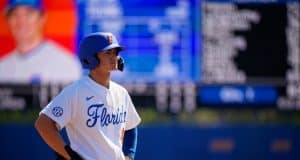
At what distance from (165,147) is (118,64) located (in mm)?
4444

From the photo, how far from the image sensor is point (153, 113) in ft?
27.5

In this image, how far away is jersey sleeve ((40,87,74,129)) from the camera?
383 centimetres

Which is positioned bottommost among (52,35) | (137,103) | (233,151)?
(233,151)

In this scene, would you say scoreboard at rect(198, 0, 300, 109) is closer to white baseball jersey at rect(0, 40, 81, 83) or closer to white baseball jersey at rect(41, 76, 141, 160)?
white baseball jersey at rect(0, 40, 81, 83)

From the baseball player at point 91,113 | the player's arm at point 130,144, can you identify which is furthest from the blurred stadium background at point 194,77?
the baseball player at point 91,113

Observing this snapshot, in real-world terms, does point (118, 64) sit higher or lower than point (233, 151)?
higher

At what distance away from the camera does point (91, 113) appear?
3.91 m

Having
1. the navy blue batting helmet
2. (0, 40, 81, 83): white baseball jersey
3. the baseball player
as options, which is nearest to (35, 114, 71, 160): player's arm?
the baseball player

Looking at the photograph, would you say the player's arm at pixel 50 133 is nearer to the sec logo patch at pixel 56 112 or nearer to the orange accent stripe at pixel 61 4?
the sec logo patch at pixel 56 112

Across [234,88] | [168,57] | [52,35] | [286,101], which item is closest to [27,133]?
[52,35]

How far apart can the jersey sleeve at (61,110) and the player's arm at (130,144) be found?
46 centimetres

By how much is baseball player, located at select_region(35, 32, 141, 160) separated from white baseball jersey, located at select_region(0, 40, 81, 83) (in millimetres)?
4176

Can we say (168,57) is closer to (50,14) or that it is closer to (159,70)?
(159,70)

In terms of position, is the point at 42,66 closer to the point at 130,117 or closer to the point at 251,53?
the point at 251,53
